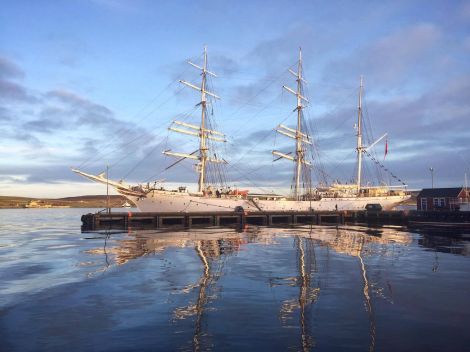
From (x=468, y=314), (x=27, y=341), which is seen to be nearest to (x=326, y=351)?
(x=468, y=314)

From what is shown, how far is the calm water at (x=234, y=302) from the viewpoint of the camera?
29.3ft

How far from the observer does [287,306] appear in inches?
458

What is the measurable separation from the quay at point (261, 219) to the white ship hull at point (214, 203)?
589cm

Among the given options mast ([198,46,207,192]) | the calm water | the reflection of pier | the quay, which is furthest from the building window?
the calm water

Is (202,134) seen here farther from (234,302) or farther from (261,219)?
(234,302)

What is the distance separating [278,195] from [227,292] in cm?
6594

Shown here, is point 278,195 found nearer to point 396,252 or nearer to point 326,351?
Result: point 396,252

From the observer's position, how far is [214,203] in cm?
6900

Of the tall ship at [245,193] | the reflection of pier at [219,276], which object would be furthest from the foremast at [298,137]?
the reflection of pier at [219,276]

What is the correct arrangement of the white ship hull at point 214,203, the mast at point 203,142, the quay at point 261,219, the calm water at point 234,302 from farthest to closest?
the mast at point 203,142, the white ship hull at point 214,203, the quay at point 261,219, the calm water at point 234,302

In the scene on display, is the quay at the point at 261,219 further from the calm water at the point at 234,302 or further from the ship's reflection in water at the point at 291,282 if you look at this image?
the calm water at the point at 234,302

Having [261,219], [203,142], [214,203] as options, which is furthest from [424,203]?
[203,142]

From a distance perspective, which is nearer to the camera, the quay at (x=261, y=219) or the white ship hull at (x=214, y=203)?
the quay at (x=261, y=219)

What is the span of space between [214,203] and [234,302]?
5697 cm
